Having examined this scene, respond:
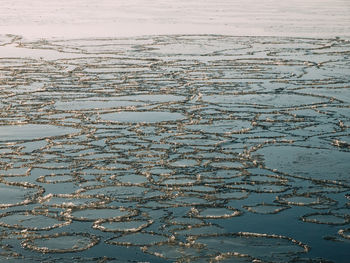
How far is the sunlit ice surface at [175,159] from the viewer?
492 centimetres

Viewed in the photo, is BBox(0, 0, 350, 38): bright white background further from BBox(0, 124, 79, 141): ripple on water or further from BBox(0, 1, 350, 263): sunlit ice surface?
BBox(0, 124, 79, 141): ripple on water


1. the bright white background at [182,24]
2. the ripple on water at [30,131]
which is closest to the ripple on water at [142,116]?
the ripple on water at [30,131]

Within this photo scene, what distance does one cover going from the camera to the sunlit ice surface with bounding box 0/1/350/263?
4.92 m

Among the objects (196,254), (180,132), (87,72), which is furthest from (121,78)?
(196,254)

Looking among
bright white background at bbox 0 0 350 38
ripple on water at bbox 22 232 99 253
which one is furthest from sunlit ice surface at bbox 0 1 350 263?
bright white background at bbox 0 0 350 38

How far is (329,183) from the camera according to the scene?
621 centimetres

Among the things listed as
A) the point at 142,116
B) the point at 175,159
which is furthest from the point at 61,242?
the point at 142,116

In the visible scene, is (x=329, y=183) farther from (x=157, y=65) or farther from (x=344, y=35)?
(x=344, y=35)

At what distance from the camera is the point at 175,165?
675 cm

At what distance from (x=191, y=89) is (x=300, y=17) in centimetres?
1817

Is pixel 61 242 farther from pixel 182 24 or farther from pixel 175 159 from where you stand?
pixel 182 24

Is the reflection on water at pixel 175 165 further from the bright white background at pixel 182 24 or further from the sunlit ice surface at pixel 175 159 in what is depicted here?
the bright white background at pixel 182 24

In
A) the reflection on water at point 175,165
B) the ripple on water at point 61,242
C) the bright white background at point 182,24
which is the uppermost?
the bright white background at point 182,24

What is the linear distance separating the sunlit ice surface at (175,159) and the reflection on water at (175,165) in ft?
0.05
